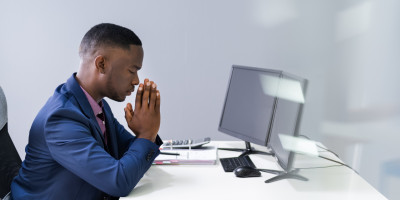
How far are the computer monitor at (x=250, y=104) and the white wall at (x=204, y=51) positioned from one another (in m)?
0.59

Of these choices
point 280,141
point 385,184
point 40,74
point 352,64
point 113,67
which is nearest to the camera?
point 113,67

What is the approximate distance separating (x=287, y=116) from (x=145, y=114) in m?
0.50

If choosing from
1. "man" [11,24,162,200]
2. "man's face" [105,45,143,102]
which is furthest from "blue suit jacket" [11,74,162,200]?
"man's face" [105,45,143,102]

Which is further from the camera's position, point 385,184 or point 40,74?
point 40,74

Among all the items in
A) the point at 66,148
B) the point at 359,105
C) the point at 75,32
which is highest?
the point at 75,32

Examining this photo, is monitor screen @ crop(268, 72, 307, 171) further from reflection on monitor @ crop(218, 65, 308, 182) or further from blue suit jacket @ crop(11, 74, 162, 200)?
blue suit jacket @ crop(11, 74, 162, 200)

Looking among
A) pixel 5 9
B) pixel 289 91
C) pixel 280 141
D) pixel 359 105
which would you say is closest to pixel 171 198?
pixel 280 141

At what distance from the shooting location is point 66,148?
105 centimetres

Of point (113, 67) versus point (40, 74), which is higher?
point (113, 67)

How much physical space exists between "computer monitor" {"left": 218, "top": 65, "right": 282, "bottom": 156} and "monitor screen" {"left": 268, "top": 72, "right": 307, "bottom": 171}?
0.05 m

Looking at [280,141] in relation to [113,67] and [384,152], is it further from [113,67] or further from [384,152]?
[384,152]

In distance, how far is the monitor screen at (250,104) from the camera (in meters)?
1.50

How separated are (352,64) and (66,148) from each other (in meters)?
1.80

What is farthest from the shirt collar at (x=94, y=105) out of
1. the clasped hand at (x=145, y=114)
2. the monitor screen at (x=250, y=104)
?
the monitor screen at (x=250, y=104)
